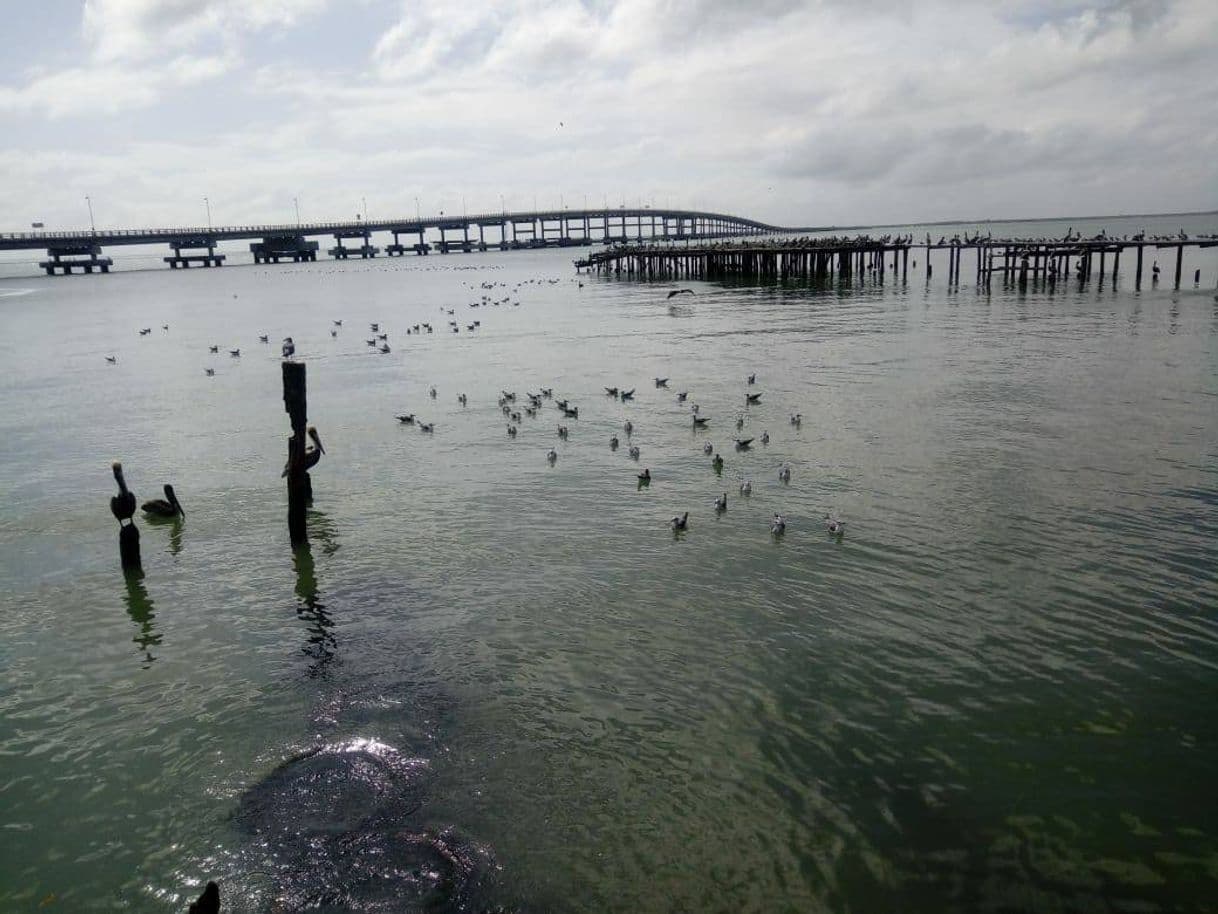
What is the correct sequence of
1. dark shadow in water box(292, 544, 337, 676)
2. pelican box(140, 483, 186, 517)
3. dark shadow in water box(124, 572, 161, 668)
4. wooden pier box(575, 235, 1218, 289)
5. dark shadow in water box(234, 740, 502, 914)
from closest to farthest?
dark shadow in water box(234, 740, 502, 914), dark shadow in water box(292, 544, 337, 676), dark shadow in water box(124, 572, 161, 668), pelican box(140, 483, 186, 517), wooden pier box(575, 235, 1218, 289)

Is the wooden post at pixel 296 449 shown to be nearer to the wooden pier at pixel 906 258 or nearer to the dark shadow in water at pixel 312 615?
the dark shadow in water at pixel 312 615

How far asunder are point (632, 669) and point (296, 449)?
8662mm

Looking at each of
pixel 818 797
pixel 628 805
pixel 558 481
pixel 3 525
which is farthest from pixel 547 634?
pixel 3 525

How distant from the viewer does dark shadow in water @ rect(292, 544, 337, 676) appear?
12866 mm

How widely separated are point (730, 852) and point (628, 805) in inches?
50.8

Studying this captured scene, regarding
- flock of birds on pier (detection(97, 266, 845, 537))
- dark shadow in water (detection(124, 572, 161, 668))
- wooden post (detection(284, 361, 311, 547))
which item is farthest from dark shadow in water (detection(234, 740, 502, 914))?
flock of birds on pier (detection(97, 266, 845, 537))

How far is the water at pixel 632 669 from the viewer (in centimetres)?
867

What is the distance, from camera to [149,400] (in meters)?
35.1

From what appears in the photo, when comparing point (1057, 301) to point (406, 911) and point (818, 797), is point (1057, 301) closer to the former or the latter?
point (818, 797)

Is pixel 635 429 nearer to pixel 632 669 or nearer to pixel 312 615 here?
pixel 312 615

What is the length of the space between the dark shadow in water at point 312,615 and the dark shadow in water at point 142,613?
2.28 metres

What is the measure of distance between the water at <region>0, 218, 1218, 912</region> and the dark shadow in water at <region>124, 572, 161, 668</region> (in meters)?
0.16

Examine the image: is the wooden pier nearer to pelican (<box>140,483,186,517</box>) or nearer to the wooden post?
the wooden post

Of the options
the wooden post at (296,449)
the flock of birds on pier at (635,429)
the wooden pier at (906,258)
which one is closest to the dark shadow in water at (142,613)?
the wooden post at (296,449)
